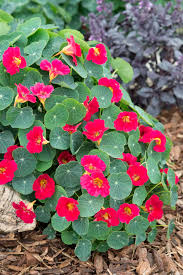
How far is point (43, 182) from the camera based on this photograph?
2213mm

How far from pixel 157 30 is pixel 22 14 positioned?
1684mm

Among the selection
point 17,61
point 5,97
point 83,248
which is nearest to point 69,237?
point 83,248

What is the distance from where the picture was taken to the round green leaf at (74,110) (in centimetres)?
217

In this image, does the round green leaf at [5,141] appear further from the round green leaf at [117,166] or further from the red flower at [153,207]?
the red flower at [153,207]

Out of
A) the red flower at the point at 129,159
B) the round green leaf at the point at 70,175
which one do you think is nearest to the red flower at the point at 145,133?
the red flower at the point at 129,159

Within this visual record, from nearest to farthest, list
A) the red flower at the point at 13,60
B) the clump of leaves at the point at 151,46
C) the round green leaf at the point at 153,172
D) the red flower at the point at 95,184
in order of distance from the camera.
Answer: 1. the red flower at the point at 95,184
2. the red flower at the point at 13,60
3. the round green leaf at the point at 153,172
4. the clump of leaves at the point at 151,46

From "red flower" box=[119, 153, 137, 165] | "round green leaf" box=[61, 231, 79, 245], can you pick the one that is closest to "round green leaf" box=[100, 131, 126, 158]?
"red flower" box=[119, 153, 137, 165]

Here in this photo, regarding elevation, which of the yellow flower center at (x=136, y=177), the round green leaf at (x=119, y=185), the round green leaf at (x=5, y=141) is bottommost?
the yellow flower center at (x=136, y=177)

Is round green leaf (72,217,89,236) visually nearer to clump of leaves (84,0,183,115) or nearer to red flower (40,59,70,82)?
red flower (40,59,70,82)

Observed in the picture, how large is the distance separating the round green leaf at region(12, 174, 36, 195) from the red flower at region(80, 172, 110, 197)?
13.7 inches

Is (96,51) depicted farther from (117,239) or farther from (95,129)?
(117,239)

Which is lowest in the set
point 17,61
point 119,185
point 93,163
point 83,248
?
point 83,248

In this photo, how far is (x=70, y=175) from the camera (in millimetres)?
2182

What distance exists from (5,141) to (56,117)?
32cm
